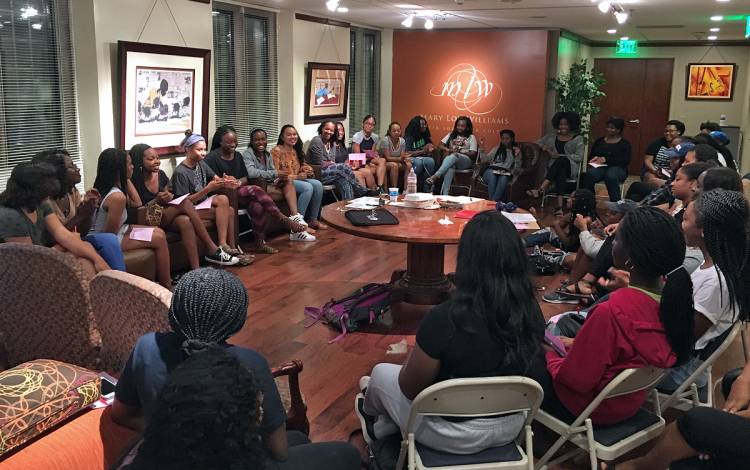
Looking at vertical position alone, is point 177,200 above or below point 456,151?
below

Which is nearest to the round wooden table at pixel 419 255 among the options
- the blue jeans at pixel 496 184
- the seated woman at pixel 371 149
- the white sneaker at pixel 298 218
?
the white sneaker at pixel 298 218

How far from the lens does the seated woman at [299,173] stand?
23.4 feet

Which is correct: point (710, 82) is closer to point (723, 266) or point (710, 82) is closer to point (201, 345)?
point (723, 266)

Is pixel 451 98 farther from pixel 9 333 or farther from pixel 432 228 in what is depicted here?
pixel 9 333

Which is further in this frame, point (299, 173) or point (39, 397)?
A: point (299, 173)

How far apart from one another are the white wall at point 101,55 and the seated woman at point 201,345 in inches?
167

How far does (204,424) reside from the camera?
1199 millimetres

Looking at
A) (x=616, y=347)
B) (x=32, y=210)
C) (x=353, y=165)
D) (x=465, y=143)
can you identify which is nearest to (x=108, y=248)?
(x=32, y=210)

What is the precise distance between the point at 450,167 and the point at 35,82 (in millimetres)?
5386

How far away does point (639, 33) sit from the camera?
10.7 meters

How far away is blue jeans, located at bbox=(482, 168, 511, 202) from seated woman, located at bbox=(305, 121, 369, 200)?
1821 mm

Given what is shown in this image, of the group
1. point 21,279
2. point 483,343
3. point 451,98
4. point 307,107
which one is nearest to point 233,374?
point 483,343

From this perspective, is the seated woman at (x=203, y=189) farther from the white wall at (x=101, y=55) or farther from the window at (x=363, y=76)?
the window at (x=363, y=76)

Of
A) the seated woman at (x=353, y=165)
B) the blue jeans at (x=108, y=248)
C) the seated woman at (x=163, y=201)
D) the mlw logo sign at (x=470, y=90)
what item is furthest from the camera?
the mlw logo sign at (x=470, y=90)
